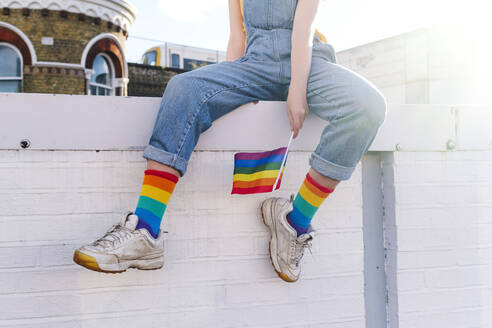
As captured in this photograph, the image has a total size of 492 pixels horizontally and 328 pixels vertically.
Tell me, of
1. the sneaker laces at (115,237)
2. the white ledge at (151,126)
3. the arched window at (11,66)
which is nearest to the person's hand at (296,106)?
the white ledge at (151,126)

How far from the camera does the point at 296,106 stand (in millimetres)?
1637

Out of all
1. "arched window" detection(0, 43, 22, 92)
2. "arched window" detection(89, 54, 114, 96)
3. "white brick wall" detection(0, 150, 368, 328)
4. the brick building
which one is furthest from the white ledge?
"arched window" detection(89, 54, 114, 96)

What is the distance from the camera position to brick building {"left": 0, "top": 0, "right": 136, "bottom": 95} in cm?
838

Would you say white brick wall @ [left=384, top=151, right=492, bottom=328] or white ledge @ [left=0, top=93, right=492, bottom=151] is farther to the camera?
white brick wall @ [left=384, top=151, right=492, bottom=328]

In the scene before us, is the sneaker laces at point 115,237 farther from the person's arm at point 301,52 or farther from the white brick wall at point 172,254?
the person's arm at point 301,52

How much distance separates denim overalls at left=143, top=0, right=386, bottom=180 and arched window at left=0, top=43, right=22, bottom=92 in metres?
8.17

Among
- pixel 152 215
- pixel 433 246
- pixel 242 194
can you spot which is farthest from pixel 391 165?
pixel 152 215

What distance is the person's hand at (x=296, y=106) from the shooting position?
5.34 ft

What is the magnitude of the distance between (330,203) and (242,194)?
43 cm

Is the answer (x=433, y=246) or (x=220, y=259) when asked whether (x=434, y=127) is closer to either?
(x=433, y=246)

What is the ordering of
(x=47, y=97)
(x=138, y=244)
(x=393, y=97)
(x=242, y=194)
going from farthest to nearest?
(x=393, y=97) < (x=242, y=194) < (x=47, y=97) < (x=138, y=244)

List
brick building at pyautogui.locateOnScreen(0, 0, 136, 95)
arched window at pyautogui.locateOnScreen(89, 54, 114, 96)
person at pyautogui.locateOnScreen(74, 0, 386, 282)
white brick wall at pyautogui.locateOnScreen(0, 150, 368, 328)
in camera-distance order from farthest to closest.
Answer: arched window at pyautogui.locateOnScreen(89, 54, 114, 96)
brick building at pyautogui.locateOnScreen(0, 0, 136, 95)
white brick wall at pyautogui.locateOnScreen(0, 150, 368, 328)
person at pyautogui.locateOnScreen(74, 0, 386, 282)

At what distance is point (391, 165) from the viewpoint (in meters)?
1.99

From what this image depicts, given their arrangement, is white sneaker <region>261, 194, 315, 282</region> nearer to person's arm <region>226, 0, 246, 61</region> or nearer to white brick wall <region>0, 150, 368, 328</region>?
white brick wall <region>0, 150, 368, 328</region>
